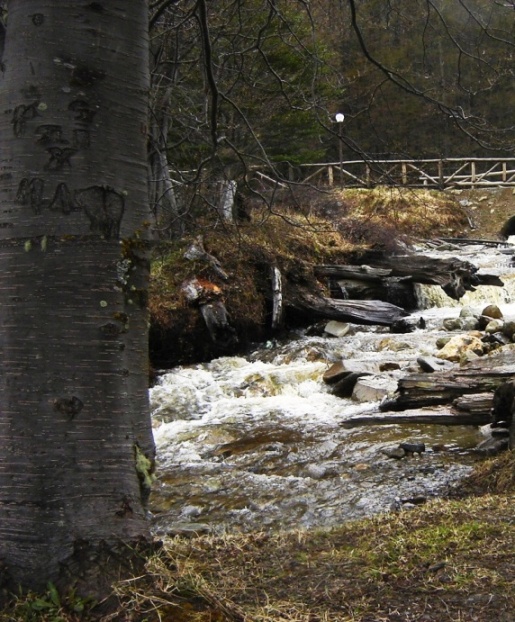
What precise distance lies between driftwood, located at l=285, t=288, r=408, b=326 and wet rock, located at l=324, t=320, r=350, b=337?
4.7 inches

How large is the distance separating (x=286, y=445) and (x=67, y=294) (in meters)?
5.04

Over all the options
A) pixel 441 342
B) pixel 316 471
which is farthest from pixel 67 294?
pixel 441 342

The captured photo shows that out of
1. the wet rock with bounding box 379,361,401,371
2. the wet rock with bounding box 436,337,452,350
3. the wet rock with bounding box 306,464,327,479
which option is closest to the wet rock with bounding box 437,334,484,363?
the wet rock with bounding box 436,337,452,350

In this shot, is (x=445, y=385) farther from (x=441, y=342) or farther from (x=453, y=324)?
(x=453, y=324)

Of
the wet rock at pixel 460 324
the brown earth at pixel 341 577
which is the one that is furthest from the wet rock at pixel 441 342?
the brown earth at pixel 341 577

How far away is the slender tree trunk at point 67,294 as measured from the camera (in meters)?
2.08

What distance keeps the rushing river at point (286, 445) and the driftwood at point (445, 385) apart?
0.37 meters

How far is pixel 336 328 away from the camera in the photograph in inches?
459

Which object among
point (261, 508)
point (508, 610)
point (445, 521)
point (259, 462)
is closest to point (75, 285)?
point (508, 610)

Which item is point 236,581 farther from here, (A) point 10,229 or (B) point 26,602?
(A) point 10,229

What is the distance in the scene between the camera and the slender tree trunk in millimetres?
2084

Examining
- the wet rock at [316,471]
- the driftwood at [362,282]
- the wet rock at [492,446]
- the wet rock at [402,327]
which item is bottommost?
the wet rock at [316,471]

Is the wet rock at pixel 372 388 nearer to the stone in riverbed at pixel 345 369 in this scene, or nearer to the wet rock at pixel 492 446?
the stone in riverbed at pixel 345 369

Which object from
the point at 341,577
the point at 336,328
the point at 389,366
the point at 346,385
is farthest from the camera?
the point at 336,328
